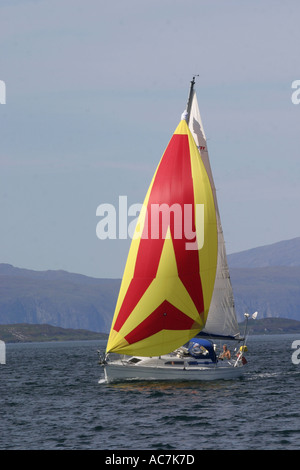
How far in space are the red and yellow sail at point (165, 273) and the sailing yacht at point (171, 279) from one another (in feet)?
0.20

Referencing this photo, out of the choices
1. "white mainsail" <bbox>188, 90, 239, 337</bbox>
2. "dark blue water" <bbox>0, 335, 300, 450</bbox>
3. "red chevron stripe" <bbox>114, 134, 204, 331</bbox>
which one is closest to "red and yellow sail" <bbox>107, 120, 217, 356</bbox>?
"red chevron stripe" <bbox>114, 134, 204, 331</bbox>

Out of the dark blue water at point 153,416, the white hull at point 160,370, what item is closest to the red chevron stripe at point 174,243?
the white hull at point 160,370

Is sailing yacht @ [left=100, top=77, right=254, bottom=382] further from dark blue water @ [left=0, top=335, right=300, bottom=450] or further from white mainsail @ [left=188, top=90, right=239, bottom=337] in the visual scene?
dark blue water @ [left=0, top=335, right=300, bottom=450]

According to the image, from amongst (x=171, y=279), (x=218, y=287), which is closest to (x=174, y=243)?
(x=171, y=279)

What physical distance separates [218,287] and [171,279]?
487 cm

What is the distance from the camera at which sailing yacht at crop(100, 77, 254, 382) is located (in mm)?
56312

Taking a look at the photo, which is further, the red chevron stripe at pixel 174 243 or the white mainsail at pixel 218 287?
the white mainsail at pixel 218 287

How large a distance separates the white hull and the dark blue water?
54 cm

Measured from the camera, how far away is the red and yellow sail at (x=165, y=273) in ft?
185

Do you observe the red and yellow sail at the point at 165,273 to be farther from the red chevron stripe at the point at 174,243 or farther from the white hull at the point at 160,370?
the white hull at the point at 160,370

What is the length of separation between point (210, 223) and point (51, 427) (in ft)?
65.5
